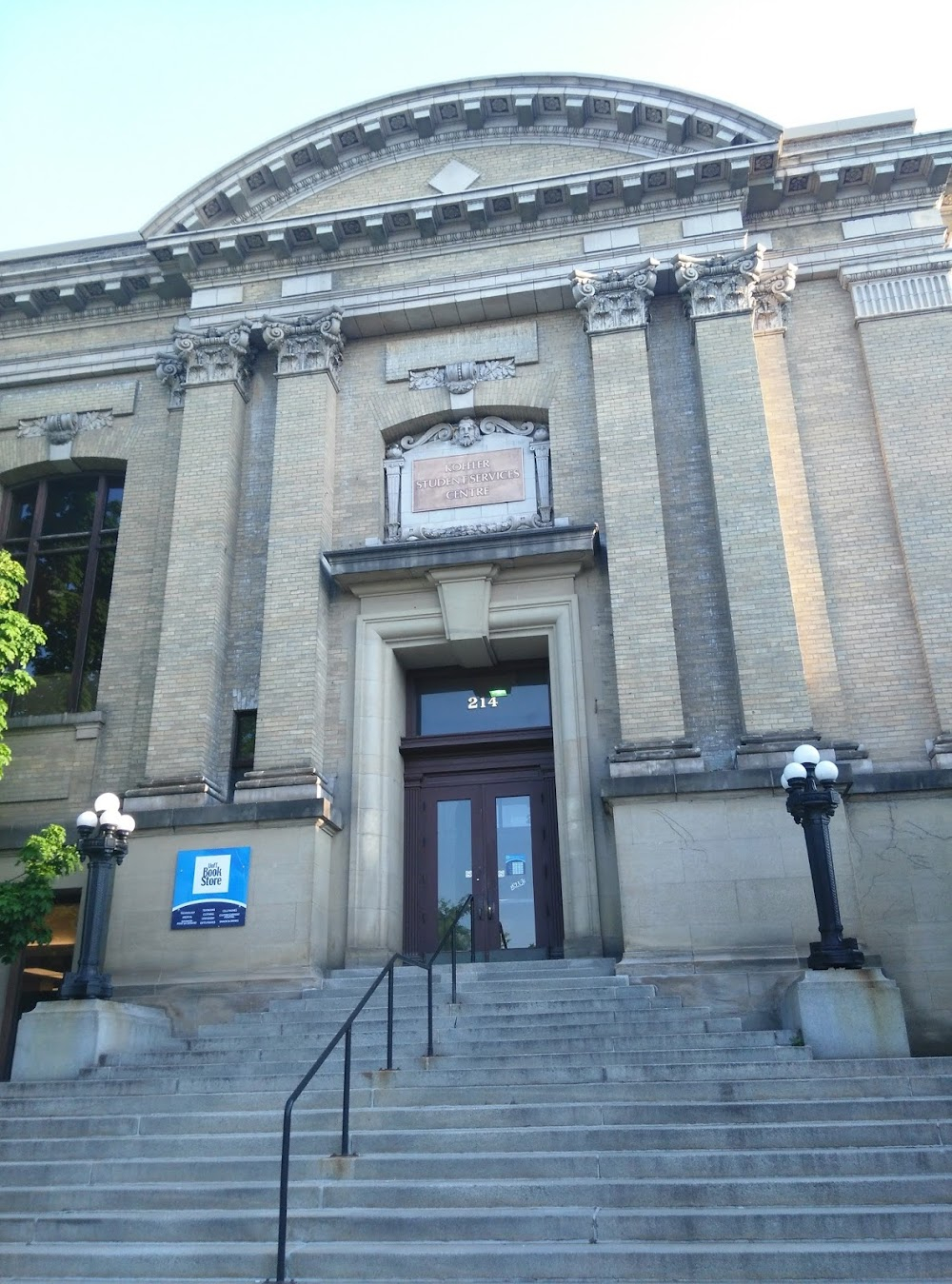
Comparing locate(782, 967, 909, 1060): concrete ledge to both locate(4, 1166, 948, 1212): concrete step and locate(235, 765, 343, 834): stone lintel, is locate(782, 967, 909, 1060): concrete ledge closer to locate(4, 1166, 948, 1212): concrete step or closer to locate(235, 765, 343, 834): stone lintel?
locate(4, 1166, 948, 1212): concrete step

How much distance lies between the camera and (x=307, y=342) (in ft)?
57.2

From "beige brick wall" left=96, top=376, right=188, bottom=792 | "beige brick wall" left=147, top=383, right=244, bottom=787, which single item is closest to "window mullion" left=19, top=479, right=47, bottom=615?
"beige brick wall" left=96, top=376, right=188, bottom=792

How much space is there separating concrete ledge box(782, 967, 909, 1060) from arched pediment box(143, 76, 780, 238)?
13.5 meters

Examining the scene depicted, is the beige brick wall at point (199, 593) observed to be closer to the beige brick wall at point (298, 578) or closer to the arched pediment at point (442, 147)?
the beige brick wall at point (298, 578)

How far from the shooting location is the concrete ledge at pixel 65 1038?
35.4ft

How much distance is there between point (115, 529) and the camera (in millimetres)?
18312

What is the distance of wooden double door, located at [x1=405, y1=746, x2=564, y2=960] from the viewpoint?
14.7 meters

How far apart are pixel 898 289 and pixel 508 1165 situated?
45.6 ft

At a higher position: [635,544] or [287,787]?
[635,544]

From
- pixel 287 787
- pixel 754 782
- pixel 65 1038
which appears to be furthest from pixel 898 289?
pixel 65 1038

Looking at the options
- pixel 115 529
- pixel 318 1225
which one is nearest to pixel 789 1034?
pixel 318 1225

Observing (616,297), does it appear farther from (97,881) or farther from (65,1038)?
(65,1038)

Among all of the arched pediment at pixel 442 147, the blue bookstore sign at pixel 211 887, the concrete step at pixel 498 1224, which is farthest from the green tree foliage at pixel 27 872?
the arched pediment at pixel 442 147

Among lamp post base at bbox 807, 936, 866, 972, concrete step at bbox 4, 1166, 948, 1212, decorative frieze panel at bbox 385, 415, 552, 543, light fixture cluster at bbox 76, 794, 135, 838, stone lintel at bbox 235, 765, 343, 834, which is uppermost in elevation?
decorative frieze panel at bbox 385, 415, 552, 543
